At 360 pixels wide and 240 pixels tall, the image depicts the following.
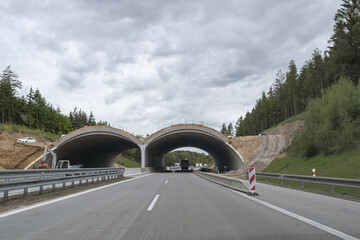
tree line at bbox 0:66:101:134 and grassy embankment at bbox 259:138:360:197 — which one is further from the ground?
tree line at bbox 0:66:101:134

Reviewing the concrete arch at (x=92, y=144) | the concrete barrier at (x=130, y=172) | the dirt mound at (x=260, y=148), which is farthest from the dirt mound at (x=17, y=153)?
the dirt mound at (x=260, y=148)

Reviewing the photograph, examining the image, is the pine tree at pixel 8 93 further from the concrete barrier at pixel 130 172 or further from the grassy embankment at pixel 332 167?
the grassy embankment at pixel 332 167

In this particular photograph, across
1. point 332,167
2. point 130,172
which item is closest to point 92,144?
point 130,172

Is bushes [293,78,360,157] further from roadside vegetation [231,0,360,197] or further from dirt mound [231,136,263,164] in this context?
dirt mound [231,136,263,164]

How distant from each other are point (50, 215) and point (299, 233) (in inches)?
237

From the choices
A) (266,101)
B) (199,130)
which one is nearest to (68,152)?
(199,130)

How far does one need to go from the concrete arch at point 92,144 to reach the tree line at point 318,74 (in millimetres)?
30270

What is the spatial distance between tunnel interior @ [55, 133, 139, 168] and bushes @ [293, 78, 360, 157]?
31.3m

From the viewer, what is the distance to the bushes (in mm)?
20587

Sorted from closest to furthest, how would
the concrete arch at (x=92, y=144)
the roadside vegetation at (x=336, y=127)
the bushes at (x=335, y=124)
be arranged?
the roadside vegetation at (x=336, y=127) → the bushes at (x=335, y=124) → the concrete arch at (x=92, y=144)

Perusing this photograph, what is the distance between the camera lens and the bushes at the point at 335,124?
2059 cm

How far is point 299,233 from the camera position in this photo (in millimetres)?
4992

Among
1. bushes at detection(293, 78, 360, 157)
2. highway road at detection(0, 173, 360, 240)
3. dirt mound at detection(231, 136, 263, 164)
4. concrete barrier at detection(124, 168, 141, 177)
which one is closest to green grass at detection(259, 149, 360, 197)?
bushes at detection(293, 78, 360, 157)

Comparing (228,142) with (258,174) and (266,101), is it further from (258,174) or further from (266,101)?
(266,101)
